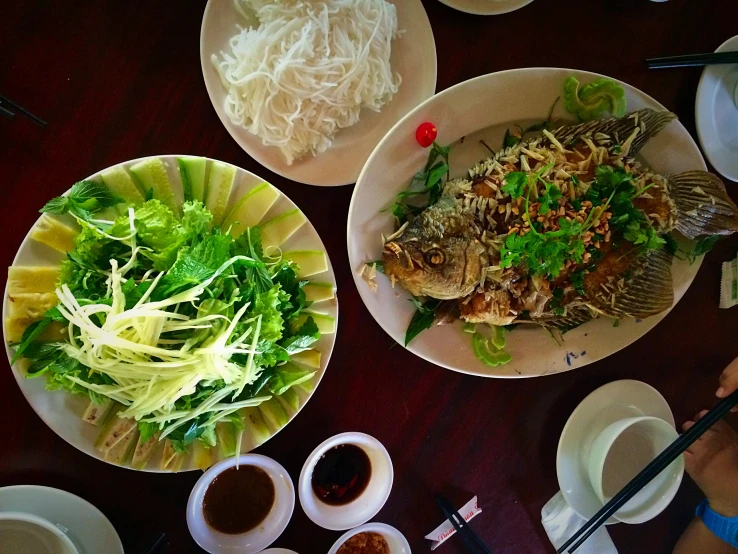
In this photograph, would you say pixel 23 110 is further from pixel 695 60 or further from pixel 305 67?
pixel 695 60

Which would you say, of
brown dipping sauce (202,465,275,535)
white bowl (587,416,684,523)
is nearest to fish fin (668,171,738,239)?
white bowl (587,416,684,523)

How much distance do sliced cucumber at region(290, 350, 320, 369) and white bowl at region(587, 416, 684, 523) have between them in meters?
0.97

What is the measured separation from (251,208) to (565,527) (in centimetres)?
157

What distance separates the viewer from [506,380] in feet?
5.91

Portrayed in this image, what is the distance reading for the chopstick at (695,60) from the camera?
→ 1.59 meters

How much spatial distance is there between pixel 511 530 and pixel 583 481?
337 millimetres

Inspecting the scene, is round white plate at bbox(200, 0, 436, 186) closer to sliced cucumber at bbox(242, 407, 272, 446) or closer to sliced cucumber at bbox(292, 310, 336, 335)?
sliced cucumber at bbox(292, 310, 336, 335)

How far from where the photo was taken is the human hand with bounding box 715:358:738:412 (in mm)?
1735

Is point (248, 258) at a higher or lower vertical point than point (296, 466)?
higher

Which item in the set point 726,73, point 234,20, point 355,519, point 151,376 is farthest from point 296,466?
point 726,73

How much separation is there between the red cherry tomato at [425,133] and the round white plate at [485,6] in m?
0.38

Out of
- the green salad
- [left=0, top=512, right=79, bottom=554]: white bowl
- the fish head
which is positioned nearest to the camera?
the green salad

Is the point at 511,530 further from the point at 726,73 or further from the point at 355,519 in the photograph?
the point at 726,73

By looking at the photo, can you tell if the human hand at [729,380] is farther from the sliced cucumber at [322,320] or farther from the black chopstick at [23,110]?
the black chopstick at [23,110]
